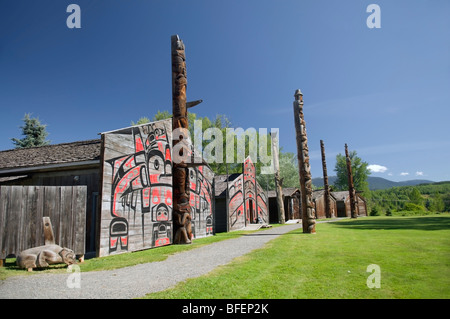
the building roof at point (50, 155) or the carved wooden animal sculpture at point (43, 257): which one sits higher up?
the building roof at point (50, 155)

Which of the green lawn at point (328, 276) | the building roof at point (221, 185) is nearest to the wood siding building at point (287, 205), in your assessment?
the building roof at point (221, 185)

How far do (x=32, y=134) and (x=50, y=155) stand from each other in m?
23.2

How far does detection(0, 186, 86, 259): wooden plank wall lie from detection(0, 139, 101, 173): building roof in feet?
9.15

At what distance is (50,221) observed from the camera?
791 cm

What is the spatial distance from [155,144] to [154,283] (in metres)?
8.01

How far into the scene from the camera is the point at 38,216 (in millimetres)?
7828

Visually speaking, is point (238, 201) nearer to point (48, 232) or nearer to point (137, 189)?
point (137, 189)

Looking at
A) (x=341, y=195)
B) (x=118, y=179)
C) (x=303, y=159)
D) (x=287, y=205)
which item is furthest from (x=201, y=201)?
(x=341, y=195)

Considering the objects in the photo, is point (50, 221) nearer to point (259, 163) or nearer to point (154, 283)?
point (154, 283)

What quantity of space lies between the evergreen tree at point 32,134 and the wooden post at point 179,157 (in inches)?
1058

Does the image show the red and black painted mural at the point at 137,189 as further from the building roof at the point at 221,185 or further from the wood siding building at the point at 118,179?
the building roof at the point at 221,185

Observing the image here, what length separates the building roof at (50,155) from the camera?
1151 cm

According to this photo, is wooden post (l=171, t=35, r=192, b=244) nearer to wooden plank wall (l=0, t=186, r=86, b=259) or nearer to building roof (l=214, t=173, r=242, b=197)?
wooden plank wall (l=0, t=186, r=86, b=259)

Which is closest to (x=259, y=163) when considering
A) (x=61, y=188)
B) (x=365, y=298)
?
(x=61, y=188)
